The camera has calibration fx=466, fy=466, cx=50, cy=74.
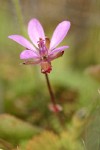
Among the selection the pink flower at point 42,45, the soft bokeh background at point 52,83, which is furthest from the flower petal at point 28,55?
the soft bokeh background at point 52,83

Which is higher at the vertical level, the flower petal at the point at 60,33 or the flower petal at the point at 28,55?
the flower petal at the point at 60,33

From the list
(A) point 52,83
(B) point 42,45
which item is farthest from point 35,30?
(A) point 52,83

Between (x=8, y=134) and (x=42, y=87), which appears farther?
(x=42, y=87)

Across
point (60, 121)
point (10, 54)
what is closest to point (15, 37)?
point (60, 121)

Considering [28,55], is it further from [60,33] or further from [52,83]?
[52,83]

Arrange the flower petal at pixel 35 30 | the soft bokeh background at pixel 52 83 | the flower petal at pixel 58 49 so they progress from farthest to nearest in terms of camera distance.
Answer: the soft bokeh background at pixel 52 83 < the flower petal at pixel 35 30 < the flower petal at pixel 58 49

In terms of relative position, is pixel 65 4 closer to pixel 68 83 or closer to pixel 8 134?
pixel 68 83

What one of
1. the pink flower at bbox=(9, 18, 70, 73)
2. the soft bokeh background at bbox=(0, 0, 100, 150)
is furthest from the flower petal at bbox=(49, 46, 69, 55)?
the soft bokeh background at bbox=(0, 0, 100, 150)

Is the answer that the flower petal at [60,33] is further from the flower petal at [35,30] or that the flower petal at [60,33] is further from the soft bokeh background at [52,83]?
the soft bokeh background at [52,83]
